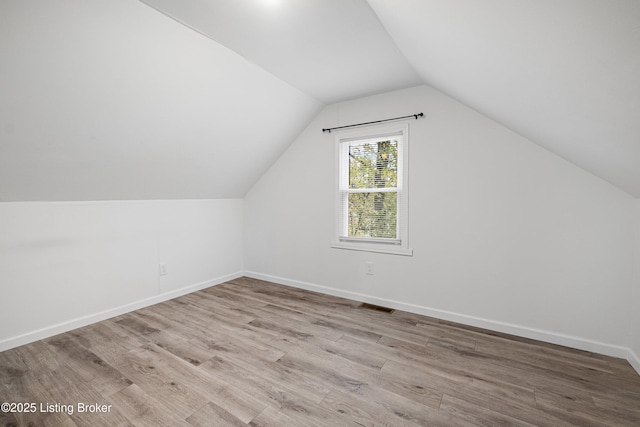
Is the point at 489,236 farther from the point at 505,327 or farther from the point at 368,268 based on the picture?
the point at 368,268

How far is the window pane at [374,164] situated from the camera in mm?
3106

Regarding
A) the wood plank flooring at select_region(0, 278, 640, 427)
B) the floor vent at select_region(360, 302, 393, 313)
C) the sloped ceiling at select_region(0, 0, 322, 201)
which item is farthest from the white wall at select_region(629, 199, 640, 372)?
the sloped ceiling at select_region(0, 0, 322, 201)

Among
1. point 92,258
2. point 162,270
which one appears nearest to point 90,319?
point 92,258

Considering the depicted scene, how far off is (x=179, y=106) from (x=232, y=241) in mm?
2161

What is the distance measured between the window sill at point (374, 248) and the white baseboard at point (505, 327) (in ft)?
1.70

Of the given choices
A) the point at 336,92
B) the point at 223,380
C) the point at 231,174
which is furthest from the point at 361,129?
the point at 223,380

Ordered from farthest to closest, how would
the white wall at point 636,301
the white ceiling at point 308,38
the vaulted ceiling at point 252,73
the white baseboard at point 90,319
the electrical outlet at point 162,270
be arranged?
the electrical outlet at point 162,270
the white baseboard at point 90,319
the white wall at point 636,301
the white ceiling at point 308,38
the vaulted ceiling at point 252,73

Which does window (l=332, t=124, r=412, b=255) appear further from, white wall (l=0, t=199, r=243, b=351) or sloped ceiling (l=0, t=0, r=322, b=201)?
white wall (l=0, t=199, r=243, b=351)

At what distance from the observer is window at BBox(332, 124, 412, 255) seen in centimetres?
302

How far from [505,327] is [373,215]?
1601mm

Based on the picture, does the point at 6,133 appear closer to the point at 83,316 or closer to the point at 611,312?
the point at 83,316

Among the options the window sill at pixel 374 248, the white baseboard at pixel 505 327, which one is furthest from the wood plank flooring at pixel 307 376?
the window sill at pixel 374 248

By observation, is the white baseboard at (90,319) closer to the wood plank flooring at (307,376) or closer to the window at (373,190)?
the wood plank flooring at (307,376)

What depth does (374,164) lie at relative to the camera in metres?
3.23
